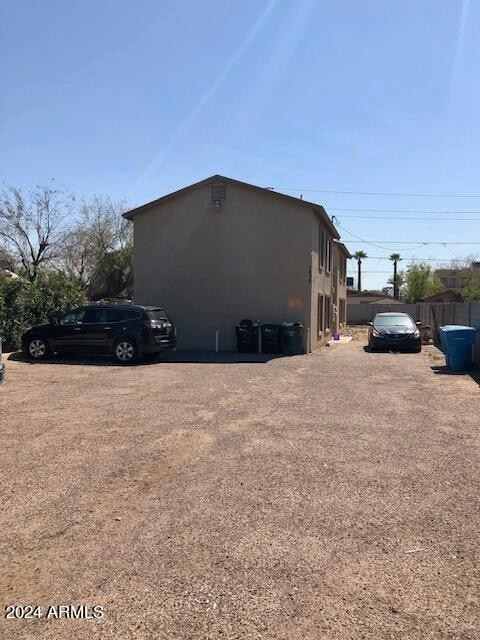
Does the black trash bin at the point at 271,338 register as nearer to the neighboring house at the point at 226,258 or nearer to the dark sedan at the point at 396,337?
the neighboring house at the point at 226,258

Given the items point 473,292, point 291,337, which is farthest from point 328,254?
point 473,292

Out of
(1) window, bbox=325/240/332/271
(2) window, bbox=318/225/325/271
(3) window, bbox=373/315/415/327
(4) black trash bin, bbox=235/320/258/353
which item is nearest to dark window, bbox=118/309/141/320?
(4) black trash bin, bbox=235/320/258/353

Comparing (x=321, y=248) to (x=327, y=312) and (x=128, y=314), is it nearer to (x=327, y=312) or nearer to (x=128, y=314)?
(x=327, y=312)

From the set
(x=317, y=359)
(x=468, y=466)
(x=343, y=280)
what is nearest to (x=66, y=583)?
(x=468, y=466)

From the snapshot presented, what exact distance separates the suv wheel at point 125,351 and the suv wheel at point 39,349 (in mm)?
1953

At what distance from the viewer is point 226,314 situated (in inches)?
767

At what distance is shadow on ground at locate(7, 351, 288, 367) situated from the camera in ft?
48.7

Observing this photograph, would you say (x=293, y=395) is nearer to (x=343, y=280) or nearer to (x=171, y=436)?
(x=171, y=436)

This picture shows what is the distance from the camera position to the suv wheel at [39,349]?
1519 cm

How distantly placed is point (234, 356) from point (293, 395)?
24.7 ft

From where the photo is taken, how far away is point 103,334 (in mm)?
15062

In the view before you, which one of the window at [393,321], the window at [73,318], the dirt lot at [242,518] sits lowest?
the dirt lot at [242,518]


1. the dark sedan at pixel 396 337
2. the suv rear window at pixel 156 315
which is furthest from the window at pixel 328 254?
the suv rear window at pixel 156 315

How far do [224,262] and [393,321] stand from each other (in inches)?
270
